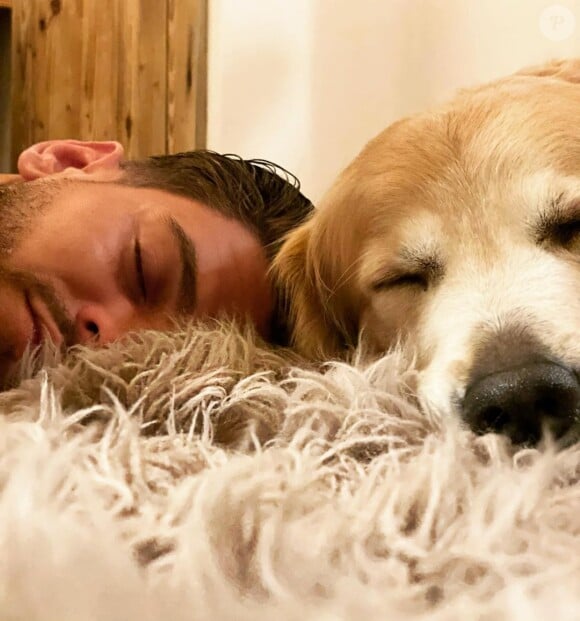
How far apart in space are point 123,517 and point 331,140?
215cm

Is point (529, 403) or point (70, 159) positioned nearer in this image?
point (529, 403)

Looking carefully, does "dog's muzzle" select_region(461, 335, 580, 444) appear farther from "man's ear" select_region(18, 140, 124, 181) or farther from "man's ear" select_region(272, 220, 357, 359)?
"man's ear" select_region(18, 140, 124, 181)

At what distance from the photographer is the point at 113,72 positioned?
278 cm

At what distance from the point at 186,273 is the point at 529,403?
0.62m

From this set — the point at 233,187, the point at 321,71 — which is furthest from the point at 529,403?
the point at 321,71

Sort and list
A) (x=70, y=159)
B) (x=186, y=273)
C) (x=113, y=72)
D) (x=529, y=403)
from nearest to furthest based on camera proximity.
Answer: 1. (x=529, y=403)
2. (x=186, y=273)
3. (x=70, y=159)
4. (x=113, y=72)

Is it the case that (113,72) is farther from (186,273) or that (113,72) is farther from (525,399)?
(525,399)

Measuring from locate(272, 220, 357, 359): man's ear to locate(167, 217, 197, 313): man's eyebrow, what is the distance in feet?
0.62

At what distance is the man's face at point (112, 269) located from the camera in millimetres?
1078

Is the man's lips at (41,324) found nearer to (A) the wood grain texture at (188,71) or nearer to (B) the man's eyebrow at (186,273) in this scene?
(B) the man's eyebrow at (186,273)

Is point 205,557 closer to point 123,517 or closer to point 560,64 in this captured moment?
point 123,517
